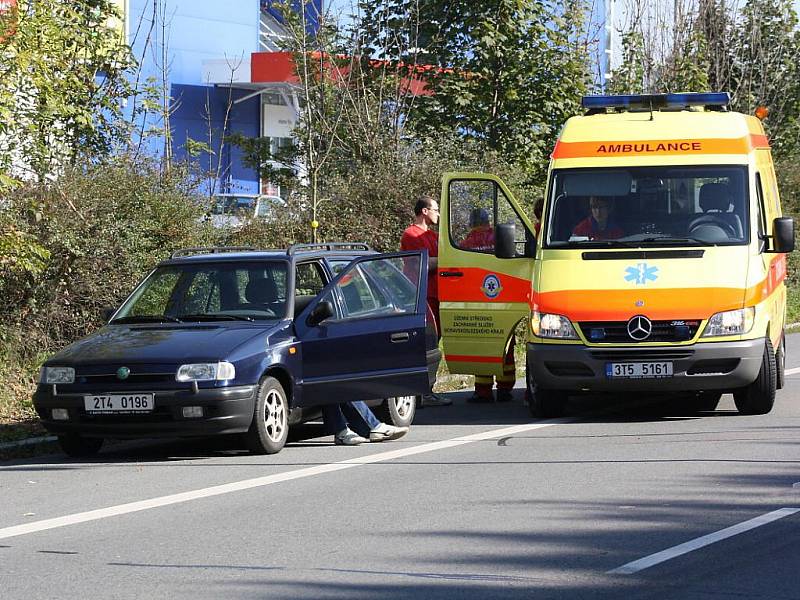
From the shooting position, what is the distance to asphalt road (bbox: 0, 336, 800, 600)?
6.38 meters

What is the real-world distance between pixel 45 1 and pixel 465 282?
222 inches

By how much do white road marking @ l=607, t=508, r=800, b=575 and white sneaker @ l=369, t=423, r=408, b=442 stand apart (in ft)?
13.7

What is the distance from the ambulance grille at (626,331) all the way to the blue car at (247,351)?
50.8 inches

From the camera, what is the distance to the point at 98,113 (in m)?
17.8

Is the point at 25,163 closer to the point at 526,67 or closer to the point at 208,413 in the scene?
the point at 208,413

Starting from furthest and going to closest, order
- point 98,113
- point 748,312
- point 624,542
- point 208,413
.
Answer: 1. point 98,113
2. point 748,312
3. point 208,413
4. point 624,542

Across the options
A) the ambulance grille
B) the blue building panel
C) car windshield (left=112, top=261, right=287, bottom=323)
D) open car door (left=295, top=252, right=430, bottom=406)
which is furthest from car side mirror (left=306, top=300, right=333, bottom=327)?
the blue building panel

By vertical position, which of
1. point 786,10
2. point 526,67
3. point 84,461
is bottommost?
point 84,461

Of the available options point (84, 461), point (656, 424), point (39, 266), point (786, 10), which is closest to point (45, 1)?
point (39, 266)

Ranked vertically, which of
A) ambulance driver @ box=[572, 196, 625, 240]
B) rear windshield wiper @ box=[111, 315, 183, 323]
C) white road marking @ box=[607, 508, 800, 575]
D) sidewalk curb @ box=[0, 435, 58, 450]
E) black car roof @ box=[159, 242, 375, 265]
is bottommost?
sidewalk curb @ box=[0, 435, 58, 450]

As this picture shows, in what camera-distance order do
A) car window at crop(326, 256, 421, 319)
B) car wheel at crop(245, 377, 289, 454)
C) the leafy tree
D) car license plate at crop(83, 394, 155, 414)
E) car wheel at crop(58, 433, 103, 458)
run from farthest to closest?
the leafy tree, car window at crop(326, 256, 421, 319), car wheel at crop(58, 433, 103, 458), car wheel at crop(245, 377, 289, 454), car license plate at crop(83, 394, 155, 414)

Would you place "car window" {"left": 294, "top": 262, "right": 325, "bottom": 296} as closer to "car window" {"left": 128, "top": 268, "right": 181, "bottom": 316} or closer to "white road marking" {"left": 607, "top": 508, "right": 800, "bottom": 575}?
"car window" {"left": 128, "top": 268, "right": 181, "bottom": 316}

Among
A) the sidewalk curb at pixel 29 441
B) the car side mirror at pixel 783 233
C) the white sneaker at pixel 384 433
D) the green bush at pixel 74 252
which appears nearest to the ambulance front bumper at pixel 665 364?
the car side mirror at pixel 783 233

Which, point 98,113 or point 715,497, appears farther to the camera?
point 98,113
